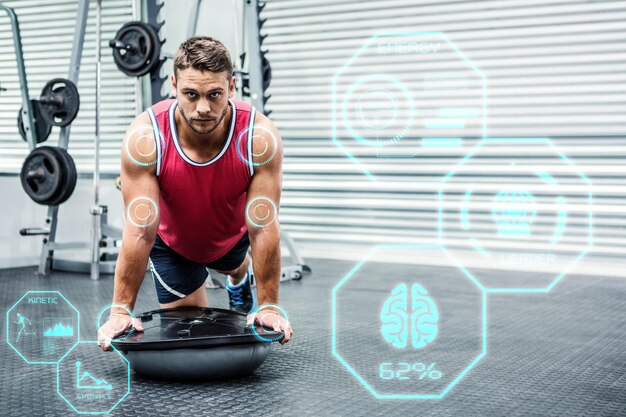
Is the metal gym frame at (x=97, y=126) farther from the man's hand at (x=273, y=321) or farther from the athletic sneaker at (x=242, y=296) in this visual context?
the man's hand at (x=273, y=321)

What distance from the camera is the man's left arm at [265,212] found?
185 centimetres

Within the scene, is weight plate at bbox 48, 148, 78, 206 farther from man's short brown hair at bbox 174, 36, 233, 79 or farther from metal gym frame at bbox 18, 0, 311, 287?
man's short brown hair at bbox 174, 36, 233, 79

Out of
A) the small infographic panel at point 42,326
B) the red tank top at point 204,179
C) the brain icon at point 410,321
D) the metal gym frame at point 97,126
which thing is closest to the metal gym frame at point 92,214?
the metal gym frame at point 97,126

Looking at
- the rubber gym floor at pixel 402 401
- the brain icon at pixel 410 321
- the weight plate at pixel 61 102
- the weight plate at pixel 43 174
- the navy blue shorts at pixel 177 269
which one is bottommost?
the rubber gym floor at pixel 402 401

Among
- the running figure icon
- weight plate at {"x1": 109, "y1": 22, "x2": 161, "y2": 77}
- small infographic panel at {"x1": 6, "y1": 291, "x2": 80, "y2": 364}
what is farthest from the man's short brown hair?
weight plate at {"x1": 109, "y1": 22, "x2": 161, "y2": 77}

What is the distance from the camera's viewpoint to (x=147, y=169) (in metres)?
1.80

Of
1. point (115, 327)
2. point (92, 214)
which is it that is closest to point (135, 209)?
point (115, 327)

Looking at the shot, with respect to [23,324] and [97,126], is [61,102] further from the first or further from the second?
[23,324]

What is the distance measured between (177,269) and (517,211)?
308 centimetres

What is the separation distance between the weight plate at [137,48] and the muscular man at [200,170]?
2164 millimetres

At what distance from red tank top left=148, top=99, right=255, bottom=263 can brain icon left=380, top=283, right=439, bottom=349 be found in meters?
0.73

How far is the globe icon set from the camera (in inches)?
179

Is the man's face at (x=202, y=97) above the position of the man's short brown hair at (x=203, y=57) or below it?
below

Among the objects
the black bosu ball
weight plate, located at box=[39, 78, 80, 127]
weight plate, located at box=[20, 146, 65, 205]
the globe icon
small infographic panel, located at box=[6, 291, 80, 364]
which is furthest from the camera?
the globe icon
